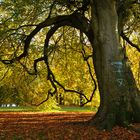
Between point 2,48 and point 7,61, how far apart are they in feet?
3.24

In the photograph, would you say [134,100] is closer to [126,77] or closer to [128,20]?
[126,77]

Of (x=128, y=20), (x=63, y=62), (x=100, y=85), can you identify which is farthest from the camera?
(x=63, y=62)

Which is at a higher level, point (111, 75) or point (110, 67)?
point (110, 67)

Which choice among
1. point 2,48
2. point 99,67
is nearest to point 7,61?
point 2,48

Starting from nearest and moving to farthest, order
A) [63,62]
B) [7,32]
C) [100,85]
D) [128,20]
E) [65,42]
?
[100,85] → [7,32] → [128,20] → [65,42] → [63,62]

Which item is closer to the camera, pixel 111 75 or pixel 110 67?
pixel 111 75

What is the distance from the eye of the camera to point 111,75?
50.2 ft

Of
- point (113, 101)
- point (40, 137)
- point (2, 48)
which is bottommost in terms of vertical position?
point (40, 137)

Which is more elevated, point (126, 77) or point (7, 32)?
point (7, 32)

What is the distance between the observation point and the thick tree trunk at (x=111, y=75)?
14.8 metres

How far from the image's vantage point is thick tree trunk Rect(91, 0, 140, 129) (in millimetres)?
14750

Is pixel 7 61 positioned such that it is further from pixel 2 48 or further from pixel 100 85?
pixel 100 85

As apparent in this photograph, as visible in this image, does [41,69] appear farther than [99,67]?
Yes

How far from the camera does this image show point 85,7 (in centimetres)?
1841
